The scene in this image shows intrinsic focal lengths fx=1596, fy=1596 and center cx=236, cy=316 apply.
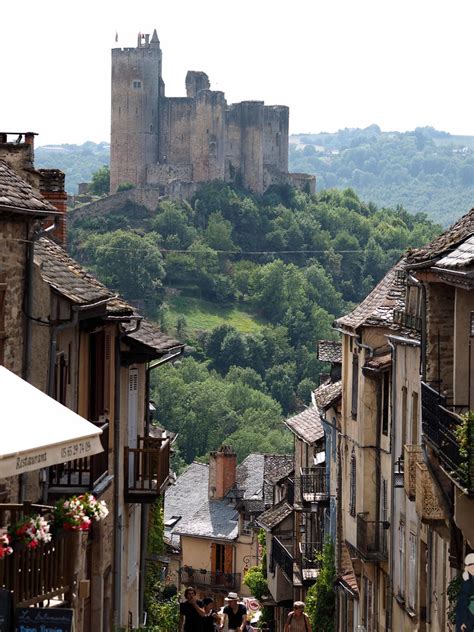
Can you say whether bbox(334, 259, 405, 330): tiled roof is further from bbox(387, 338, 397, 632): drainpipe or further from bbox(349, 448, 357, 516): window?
bbox(349, 448, 357, 516): window

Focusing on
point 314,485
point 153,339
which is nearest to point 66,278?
point 153,339

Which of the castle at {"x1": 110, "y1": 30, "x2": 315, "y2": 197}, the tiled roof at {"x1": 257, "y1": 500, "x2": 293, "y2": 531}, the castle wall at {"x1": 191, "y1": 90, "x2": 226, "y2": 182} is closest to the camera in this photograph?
the tiled roof at {"x1": 257, "y1": 500, "x2": 293, "y2": 531}

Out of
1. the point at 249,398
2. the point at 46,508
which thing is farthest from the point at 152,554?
the point at 249,398

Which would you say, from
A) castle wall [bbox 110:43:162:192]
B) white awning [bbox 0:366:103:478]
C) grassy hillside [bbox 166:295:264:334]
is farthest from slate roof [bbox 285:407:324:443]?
castle wall [bbox 110:43:162:192]

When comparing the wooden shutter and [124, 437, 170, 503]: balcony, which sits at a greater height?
[124, 437, 170, 503]: balcony

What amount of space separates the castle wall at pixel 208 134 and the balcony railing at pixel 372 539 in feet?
420

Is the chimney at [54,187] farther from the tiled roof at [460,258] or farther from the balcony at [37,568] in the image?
the balcony at [37,568]

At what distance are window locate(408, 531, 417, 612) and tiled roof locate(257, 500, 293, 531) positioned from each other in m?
20.1

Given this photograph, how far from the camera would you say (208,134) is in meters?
153

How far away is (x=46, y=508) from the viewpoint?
11734 millimetres

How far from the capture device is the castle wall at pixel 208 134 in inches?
6014

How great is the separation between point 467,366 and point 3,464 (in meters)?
7.63

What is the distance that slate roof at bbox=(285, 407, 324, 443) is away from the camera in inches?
1460

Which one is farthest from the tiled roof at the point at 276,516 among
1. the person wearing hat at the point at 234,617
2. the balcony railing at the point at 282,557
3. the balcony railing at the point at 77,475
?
the balcony railing at the point at 77,475
